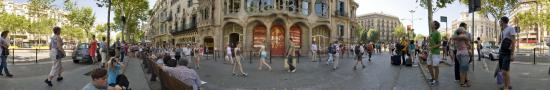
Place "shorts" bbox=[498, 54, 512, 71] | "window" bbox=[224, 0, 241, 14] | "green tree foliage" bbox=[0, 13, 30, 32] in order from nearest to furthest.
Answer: "shorts" bbox=[498, 54, 512, 71] < "window" bbox=[224, 0, 241, 14] < "green tree foliage" bbox=[0, 13, 30, 32]

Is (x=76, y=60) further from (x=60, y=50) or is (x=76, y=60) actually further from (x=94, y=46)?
(x=60, y=50)

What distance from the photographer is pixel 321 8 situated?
107ft

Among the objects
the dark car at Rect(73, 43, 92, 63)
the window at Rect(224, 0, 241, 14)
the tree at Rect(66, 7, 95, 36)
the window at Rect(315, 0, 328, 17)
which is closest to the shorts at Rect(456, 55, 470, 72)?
the dark car at Rect(73, 43, 92, 63)

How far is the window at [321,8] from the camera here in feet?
106

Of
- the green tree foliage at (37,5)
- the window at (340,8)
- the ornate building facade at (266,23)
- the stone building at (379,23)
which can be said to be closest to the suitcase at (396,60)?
the ornate building facade at (266,23)

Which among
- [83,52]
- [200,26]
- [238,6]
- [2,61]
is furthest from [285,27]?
[2,61]

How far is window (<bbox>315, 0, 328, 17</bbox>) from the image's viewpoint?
32.2 meters

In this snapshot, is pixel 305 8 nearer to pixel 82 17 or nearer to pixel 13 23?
pixel 82 17

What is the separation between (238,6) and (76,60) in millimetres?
13470

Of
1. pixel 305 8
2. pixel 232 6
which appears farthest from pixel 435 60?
pixel 232 6

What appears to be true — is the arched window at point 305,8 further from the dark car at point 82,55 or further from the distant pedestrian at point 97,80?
the distant pedestrian at point 97,80

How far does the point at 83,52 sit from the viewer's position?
62.5ft

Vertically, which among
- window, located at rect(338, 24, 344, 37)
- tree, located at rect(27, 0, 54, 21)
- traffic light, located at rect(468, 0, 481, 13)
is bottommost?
traffic light, located at rect(468, 0, 481, 13)

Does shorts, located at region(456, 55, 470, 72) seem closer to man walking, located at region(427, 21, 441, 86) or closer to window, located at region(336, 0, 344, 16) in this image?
man walking, located at region(427, 21, 441, 86)
